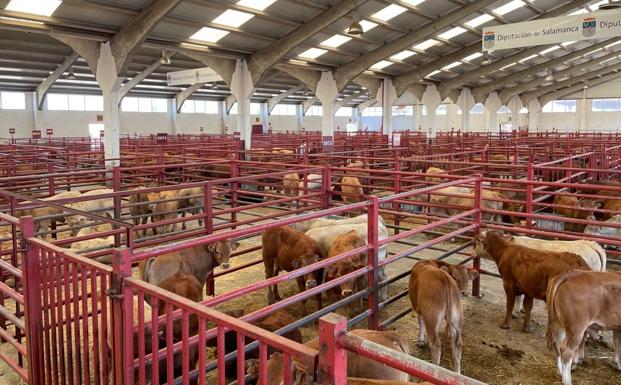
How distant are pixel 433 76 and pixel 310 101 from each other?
15.9 metres

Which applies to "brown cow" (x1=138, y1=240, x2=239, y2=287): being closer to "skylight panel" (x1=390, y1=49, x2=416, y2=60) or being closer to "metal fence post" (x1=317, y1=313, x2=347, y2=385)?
"metal fence post" (x1=317, y1=313, x2=347, y2=385)

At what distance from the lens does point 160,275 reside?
17.0 feet

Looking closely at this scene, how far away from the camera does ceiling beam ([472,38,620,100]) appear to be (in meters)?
25.4

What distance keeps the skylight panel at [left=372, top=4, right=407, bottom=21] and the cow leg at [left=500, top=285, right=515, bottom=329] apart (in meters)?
12.0

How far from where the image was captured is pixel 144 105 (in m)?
32.1

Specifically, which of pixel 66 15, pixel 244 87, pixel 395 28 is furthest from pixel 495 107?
pixel 66 15

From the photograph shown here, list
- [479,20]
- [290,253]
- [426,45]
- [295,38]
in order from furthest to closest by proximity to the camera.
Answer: [426,45] → [479,20] → [295,38] → [290,253]

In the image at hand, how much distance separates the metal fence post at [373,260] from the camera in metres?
4.30

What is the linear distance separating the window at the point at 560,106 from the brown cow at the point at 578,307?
42.4 meters

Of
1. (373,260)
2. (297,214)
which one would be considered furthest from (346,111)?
(373,260)

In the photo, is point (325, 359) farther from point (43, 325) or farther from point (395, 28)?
point (395, 28)

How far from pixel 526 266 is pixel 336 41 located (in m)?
14.1

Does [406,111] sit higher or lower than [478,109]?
lower

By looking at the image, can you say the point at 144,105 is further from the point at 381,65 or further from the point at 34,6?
the point at 34,6
